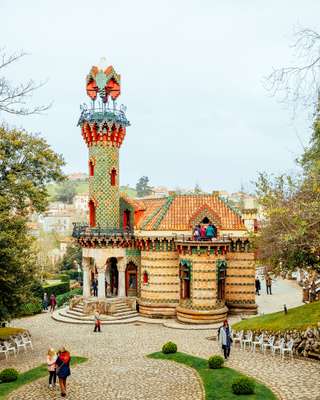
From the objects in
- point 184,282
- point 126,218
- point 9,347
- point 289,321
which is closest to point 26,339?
point 9,347

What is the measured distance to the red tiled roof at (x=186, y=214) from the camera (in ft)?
108

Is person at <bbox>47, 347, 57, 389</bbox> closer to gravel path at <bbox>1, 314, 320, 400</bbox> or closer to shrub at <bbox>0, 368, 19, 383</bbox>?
gravel path at <bbox>1, 314, 320, 400</bbox>

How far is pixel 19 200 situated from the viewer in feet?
76.0

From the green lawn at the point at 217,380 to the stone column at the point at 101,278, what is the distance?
12562 mm

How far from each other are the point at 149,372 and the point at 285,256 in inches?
320

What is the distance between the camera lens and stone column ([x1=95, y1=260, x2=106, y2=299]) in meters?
33.8

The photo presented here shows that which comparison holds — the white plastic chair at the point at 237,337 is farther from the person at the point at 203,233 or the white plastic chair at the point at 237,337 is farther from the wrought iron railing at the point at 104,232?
the wrought iron railing at the point at 104,232

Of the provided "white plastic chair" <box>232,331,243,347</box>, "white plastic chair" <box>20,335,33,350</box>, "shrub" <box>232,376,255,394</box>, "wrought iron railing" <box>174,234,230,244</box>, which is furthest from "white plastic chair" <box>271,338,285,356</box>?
"white plastic chair" <box>20,335,33,350</box>

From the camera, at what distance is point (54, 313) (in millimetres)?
35312

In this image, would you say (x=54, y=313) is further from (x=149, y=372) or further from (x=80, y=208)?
(x=80, y=208)

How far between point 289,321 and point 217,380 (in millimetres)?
6977

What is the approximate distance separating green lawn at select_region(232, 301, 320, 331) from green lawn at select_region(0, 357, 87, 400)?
8.89m

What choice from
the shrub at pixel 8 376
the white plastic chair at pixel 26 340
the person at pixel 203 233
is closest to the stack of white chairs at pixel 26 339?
the white plastic chair at pixel 26 340

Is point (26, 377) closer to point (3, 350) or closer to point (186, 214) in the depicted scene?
point (3, 350)
